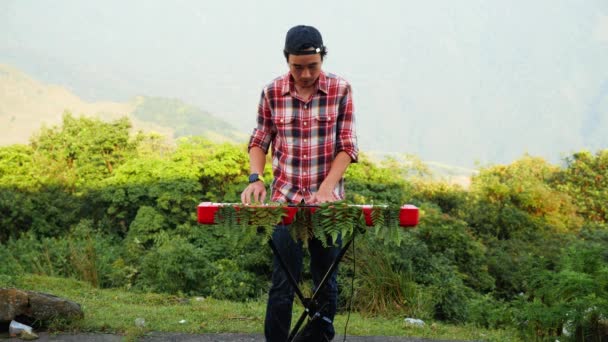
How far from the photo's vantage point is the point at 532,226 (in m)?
13.8

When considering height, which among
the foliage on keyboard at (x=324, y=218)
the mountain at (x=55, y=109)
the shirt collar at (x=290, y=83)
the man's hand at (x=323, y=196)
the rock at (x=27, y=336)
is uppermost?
the mountain at (x=55, y=109)

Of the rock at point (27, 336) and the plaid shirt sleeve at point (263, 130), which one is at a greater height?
the plaid shirt sleeve at point (263, 130)

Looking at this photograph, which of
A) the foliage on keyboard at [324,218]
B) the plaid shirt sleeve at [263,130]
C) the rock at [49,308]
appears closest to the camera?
the foliage on keyboard at [324,218]

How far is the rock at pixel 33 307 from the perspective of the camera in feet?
18.6

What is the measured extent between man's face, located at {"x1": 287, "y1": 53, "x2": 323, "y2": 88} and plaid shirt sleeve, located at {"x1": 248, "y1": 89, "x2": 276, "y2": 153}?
354mm

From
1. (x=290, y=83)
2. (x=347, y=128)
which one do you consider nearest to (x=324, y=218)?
(x=347, y=128)

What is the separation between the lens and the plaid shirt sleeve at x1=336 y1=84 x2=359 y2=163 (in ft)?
12.7

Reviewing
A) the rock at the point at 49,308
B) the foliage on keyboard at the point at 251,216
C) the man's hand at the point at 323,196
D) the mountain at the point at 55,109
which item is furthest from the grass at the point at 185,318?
the mountain at the point at 55,109

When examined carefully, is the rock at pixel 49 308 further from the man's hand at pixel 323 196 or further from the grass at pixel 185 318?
the man's hand at pixel 323 196

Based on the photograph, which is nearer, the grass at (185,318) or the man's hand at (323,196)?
the man's hand at (323,196)

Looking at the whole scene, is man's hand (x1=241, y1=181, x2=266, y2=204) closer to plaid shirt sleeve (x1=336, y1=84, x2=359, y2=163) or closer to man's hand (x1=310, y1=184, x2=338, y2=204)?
man's hand (x1=310, y1=184, x2=338, y2=204)

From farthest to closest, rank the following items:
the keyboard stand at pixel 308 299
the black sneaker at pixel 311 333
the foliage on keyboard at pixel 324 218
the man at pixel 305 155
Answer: the man at pixel 305 155
the black sneaker at pixel 311 333
the keyboard stand at pixel 308 299
the foliage on keyboard at pixel 324 218

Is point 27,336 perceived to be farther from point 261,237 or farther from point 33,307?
point 261,237

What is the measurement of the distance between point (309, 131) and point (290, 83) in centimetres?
29
